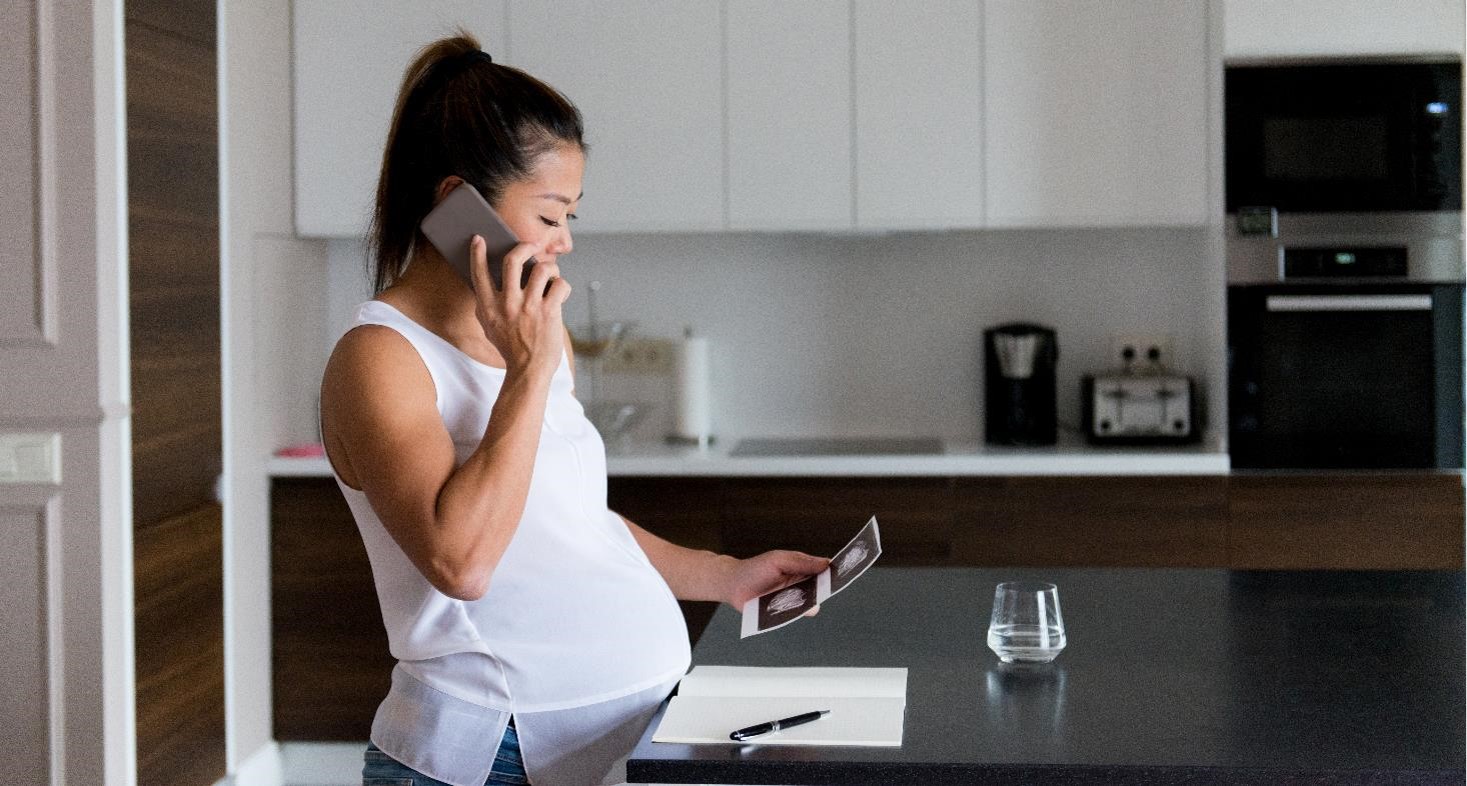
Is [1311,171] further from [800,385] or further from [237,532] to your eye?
[237,532]

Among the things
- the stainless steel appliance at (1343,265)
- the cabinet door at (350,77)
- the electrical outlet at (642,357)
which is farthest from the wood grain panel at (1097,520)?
the cabinet door at (350,77)

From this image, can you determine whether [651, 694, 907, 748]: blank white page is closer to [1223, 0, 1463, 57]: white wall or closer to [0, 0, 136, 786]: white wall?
[0, 0, 136, 786]: white wall

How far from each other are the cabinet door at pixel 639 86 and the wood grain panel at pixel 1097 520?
939 millimetres

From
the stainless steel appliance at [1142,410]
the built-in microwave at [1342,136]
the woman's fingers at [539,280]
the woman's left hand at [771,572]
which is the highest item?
the built-in microwave at [1342,136]

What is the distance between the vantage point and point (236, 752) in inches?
132

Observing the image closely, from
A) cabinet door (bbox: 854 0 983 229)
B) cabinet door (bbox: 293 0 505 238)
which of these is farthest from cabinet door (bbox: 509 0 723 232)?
cabinet door (bbox: 854 0 983 229)

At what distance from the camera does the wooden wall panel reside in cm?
286

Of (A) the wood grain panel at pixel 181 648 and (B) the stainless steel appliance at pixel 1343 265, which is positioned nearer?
(A) the wood grain panel at pixel 181 648

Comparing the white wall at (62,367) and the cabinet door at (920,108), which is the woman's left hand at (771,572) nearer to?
the white wall at (62,367)

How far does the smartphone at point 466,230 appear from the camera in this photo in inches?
52.1

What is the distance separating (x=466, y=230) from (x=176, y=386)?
6.28ft

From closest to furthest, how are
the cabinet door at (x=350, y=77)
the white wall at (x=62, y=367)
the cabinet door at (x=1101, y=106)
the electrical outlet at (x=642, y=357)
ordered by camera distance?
the white wall at (x=62, y=367) → the cabinet door at (x=1101, y=106) → the cabinet door at (x=350, y=77) → the electrical outlet at (x=642, y=357)

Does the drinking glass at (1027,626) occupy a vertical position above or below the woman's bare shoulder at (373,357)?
below

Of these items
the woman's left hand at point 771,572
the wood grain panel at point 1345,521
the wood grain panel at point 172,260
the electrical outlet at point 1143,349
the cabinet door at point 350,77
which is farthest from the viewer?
the electrical outlet at point 1143,349
